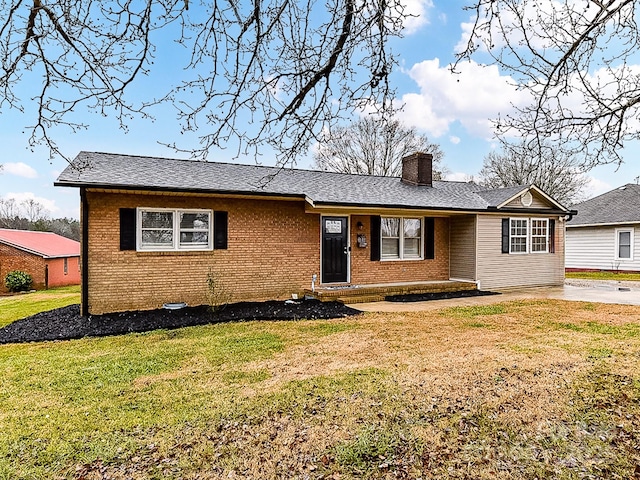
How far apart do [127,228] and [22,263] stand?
17506 mm

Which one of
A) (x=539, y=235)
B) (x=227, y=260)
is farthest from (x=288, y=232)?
(x=539, y=235)

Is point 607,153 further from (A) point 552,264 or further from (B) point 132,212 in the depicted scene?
(A) point 552,264

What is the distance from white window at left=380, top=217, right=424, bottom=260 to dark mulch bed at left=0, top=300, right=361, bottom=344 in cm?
325

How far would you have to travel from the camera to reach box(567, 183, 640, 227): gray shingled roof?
19.0 metres

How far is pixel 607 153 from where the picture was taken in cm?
447

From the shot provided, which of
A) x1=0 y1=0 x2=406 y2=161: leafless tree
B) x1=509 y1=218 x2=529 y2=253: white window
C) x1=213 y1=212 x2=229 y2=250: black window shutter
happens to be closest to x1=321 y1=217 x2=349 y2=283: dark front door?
x1=213 y1=212 x2=229 y2=250: black window shutter

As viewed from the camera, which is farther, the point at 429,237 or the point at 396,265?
the point at 429,237

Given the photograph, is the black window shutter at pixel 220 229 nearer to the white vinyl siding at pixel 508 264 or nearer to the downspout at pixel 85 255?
the downspout at pixel 85 255

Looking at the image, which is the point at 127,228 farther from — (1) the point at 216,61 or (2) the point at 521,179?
(2) the point at 521,179

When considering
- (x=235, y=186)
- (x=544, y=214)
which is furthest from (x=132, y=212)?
(x=544, y=214)

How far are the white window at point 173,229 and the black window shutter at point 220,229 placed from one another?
0.13 metres

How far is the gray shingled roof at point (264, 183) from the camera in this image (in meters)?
8.88

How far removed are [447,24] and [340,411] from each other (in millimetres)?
4434

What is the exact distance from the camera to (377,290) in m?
11.3
